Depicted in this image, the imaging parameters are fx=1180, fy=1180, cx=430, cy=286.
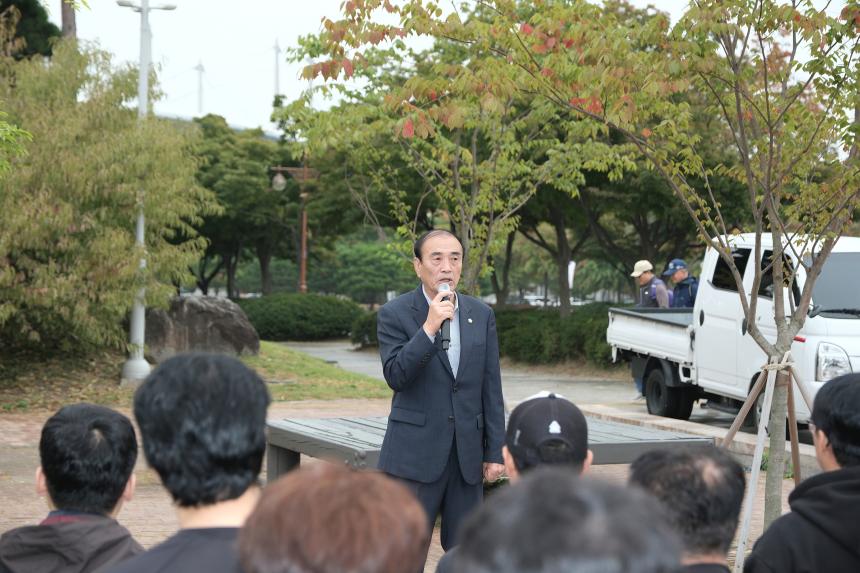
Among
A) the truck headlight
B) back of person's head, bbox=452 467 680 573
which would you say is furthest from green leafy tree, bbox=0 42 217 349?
back of person's head, bbox=452 467 680 573

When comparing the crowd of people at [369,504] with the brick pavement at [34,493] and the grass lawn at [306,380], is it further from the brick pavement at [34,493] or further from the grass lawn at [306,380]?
the grass lawn at [306,380]

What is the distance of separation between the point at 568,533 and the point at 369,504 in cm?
36

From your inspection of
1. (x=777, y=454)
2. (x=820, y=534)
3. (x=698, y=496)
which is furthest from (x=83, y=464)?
(x=777, y=454)

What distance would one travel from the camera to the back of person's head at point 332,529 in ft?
5.32

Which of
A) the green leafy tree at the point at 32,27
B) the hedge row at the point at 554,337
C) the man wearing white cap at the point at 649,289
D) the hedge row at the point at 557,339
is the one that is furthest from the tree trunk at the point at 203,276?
the man wearing white cap at the point at 649,289

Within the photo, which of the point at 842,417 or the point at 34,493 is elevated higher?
the point at 842,417

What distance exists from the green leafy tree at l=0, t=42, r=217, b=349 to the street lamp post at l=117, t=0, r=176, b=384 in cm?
15

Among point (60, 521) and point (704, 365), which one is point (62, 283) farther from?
point (60, 521)

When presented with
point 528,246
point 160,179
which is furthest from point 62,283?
point 528,246

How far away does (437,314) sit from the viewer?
4.61 m

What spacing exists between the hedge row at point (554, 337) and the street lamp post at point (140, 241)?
933cm

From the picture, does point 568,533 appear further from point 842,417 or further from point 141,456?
point 141,456

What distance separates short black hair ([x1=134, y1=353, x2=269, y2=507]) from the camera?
2180mm

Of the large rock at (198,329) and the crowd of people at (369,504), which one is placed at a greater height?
the crowd of people at (369,504)
